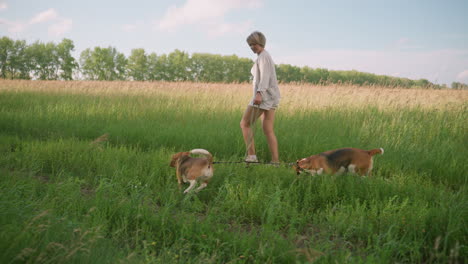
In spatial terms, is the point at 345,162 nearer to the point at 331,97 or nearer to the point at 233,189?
the point at 233,189

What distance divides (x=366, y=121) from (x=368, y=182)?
3.78 m

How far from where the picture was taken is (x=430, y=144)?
6270mm

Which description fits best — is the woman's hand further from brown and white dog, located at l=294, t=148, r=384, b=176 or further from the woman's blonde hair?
brown and white dog, located at l=294, t=148, r=384, b=176

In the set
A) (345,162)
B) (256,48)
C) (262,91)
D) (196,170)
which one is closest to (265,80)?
(262,91)

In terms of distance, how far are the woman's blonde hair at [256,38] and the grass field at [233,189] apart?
6.98 ft

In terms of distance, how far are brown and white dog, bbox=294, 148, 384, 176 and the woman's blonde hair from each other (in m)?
2.25

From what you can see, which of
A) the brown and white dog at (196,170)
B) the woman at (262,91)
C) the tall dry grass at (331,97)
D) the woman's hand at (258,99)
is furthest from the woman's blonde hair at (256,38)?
the tall dry grass at (331,97)

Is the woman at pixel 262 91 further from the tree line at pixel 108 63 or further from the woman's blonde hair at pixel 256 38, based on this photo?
the tree line at pixel 108 63

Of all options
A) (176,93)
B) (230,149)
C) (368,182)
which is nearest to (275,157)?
(230,149)

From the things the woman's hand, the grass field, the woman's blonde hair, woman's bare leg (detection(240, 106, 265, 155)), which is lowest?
the grass field

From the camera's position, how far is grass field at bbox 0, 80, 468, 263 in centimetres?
263

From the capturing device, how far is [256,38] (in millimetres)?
5242

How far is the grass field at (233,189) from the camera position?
8.63ft

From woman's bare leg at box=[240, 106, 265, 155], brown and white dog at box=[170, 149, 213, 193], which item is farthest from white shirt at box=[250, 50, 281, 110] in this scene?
brown and white dog at box=[170, 149, 213, 193]
